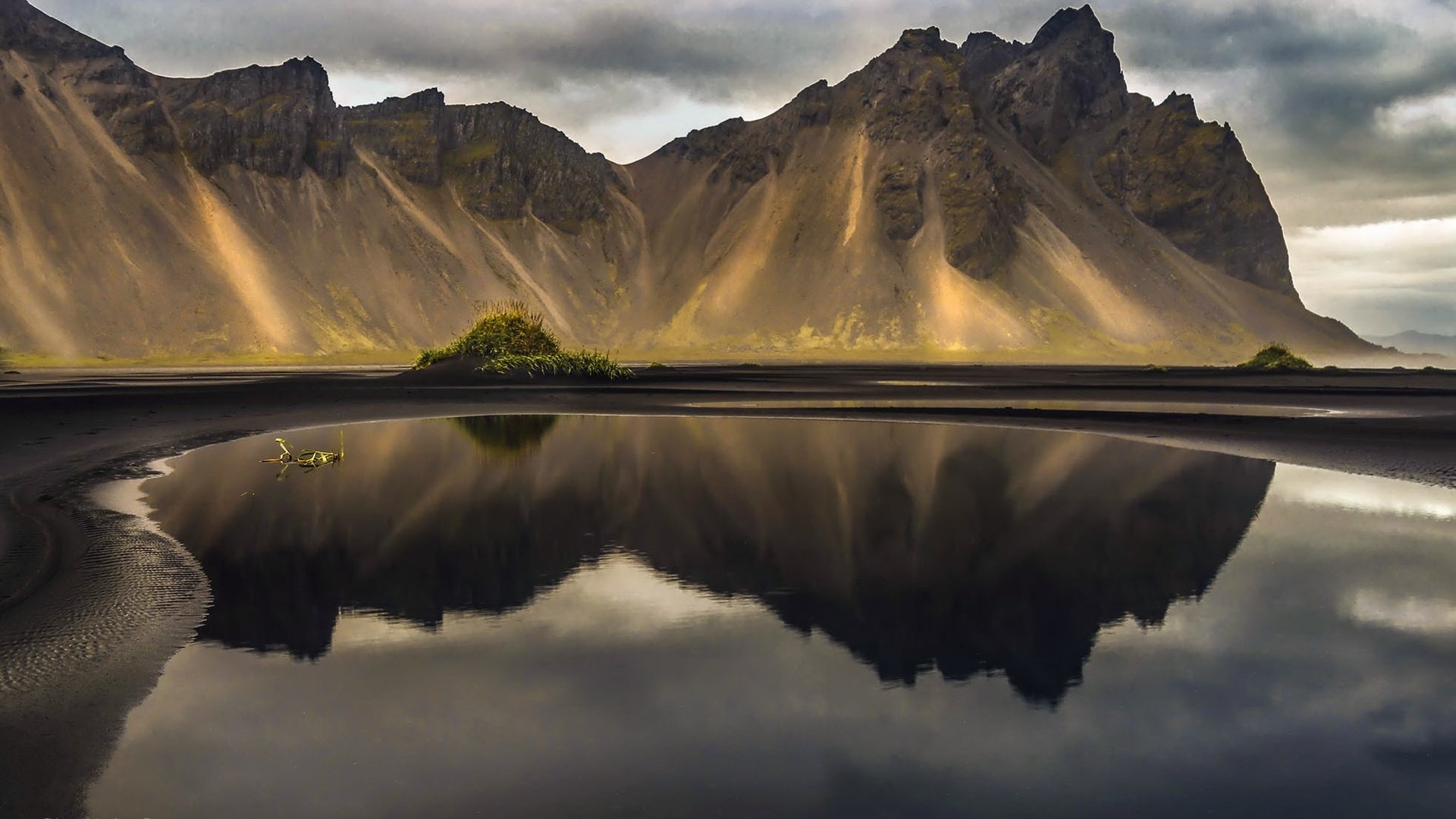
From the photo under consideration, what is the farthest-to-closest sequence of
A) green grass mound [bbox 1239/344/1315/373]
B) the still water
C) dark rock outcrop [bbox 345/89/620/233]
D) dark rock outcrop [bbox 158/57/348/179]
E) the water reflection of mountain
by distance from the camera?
dark rock outcrop [bbox 345/89/620/233] < dark rock outcrop [bbox 158/57/348/179] < green grass mound [bbox 1239/344/1315/373] < the water reflection of mountain < the still water

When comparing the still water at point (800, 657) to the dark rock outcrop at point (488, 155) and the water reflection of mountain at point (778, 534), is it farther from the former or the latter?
the dark rock outcrop at point (488, 155)

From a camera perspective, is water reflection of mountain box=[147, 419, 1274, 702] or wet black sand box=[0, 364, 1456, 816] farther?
water reflection of mountain box=[147, 419, 1274, 702]

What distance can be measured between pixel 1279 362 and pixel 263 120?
428 ft

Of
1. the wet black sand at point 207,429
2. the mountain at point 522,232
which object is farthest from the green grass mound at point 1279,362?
the mountain at point 522,232

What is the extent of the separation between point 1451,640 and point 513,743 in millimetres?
8438

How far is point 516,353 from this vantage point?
2351 inches

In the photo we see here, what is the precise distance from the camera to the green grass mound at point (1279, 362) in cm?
10321

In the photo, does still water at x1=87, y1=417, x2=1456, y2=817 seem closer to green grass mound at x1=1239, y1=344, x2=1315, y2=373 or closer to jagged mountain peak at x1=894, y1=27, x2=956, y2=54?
green grass mound at x1=1239, y1=344, x2=1315, y2=373

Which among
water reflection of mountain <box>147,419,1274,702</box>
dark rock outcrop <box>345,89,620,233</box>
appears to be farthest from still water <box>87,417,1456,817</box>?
dark rock outcrop <box>345,89,620,233</box>

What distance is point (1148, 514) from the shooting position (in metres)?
16.0

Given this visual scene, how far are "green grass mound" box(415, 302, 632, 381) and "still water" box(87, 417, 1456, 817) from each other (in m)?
41.1

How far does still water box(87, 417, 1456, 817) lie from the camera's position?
248 inches

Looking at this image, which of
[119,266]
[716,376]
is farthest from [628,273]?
[716,376]

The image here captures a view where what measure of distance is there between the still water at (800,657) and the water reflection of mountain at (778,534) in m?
0.07
